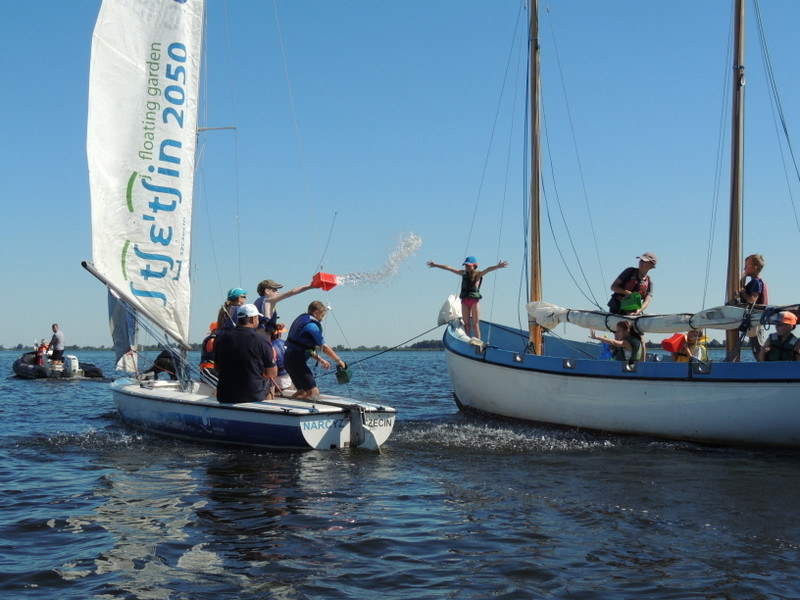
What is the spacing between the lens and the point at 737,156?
15.9 metres

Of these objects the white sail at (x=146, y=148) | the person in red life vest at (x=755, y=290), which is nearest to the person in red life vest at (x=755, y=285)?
the person in red life vest at (x=755, y=290)

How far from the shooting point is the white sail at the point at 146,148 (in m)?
13.4

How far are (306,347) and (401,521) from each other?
4326mm

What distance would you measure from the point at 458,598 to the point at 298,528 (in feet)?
7.18

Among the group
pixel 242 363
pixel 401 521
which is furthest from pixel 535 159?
pixel 401 521

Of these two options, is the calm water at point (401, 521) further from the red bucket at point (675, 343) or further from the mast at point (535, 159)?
the mast at point (535, 159)

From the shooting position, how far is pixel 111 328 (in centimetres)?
1465

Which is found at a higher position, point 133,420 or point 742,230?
point 742,230

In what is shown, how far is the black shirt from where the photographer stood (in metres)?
10.9

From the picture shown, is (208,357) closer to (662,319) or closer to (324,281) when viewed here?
(324,281)

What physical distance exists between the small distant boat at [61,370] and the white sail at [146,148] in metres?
20.8

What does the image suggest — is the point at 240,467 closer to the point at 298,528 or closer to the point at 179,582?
the point at 298,528

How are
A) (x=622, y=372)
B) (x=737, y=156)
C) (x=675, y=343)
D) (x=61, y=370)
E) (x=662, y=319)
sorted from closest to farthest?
(x=622, y=372) < (x=662, y=319) < (x=675, y=343) < (x=737, y=156) < (x=61, y=370)

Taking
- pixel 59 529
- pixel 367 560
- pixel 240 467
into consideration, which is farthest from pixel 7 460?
pixel 367 560
